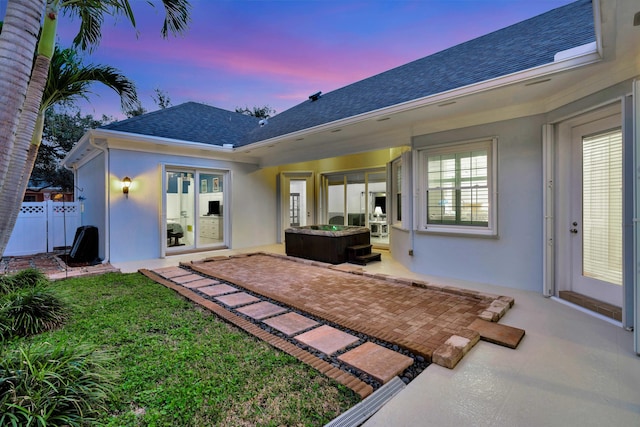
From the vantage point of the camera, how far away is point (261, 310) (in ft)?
12.2

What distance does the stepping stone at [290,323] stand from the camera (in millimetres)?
3109

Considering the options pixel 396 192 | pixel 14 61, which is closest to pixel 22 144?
pixel 14 61

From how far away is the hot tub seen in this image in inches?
269

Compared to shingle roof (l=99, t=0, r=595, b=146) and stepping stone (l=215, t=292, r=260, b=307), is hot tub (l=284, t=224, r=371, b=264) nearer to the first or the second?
shingle roof (l=99, t=0, r=595, b=146)

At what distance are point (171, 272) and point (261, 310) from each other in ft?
10.2

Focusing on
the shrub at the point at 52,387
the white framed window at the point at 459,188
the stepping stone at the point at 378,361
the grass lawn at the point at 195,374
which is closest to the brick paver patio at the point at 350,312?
the stepping stone at the point at 378,361

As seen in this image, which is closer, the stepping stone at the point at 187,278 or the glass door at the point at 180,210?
the stepping stone at the point at 187,278

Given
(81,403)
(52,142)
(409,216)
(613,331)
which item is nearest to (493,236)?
(409,216)

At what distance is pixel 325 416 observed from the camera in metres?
1.78

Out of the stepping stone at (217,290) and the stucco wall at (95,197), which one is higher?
the stucco wall at (95,197)

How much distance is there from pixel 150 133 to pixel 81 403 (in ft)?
23.6

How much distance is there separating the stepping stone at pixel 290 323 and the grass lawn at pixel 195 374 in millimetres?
353

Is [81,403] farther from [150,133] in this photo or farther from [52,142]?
[52,142]

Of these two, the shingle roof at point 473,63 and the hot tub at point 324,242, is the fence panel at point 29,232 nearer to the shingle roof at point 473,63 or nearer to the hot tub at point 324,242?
the shingle roof at point 473,63
